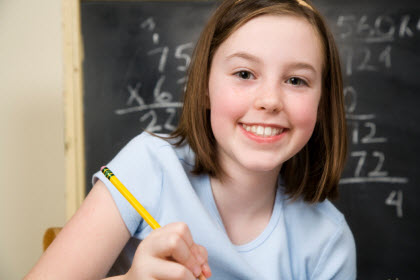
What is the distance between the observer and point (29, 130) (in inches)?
75.8

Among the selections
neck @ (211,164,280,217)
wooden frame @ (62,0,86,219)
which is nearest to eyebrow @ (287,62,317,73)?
neck @ (211,164,280,217)

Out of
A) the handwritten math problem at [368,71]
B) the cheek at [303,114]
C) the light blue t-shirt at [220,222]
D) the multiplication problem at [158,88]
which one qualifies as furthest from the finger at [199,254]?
the handwritten math problem at [368,71]

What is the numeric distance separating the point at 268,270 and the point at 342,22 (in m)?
1.03

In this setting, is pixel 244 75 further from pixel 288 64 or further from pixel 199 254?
Answer: pixel 199 254

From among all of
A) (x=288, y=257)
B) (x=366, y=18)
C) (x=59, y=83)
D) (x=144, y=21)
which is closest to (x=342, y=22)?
(x=366, y=18)

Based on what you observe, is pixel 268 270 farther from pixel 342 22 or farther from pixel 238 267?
pixel 342 22

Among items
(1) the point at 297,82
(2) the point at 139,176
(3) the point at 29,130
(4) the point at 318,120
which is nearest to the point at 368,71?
(4) the point at 318,120

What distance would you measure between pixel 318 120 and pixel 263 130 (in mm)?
238

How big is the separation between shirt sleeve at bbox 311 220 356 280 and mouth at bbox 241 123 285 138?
0.30 meters

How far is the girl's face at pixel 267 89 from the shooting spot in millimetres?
838

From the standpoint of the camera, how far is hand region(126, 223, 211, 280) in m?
0.63

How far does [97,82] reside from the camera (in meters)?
1.56

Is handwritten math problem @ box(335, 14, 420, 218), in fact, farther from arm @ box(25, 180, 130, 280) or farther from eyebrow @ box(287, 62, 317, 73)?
arm @ box(25, 180, 130, 280)

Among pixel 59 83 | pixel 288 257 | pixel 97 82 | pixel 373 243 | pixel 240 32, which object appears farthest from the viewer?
pixel 59 83
